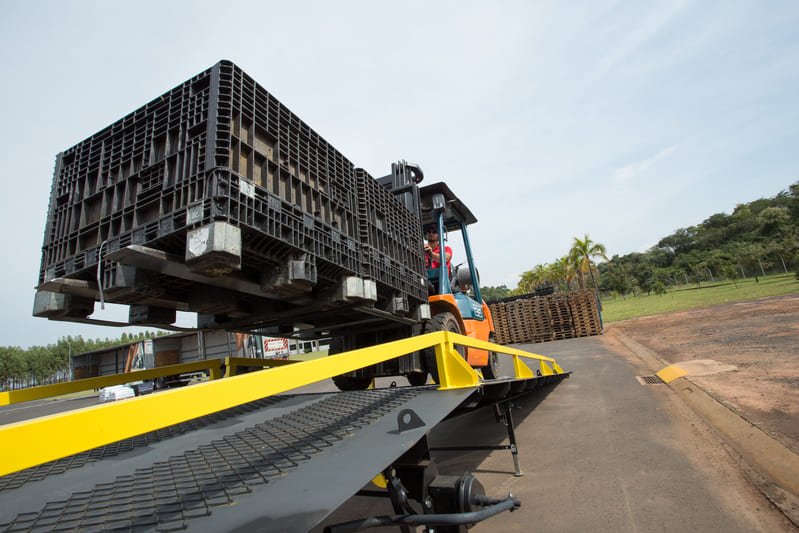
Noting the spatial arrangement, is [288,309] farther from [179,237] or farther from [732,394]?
[732,394]

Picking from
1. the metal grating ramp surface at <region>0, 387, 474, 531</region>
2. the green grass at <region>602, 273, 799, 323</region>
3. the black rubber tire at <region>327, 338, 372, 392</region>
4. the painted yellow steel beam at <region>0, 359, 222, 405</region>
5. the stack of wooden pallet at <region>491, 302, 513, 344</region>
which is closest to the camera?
the metal grating ramp surface at <region>0, 387, 474, 531</region>

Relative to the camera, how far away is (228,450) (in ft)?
6.39

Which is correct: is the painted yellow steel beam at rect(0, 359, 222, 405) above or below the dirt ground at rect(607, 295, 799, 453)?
above

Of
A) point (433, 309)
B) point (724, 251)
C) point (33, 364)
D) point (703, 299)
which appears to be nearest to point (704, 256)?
point (724, 251)

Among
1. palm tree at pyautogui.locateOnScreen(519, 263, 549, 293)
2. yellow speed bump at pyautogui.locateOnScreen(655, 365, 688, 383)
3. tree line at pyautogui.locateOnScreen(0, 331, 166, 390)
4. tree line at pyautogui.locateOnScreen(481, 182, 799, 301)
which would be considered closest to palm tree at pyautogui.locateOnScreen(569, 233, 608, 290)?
tree line at pyautogui.locateOnScreen(481, 182, 799, 301)

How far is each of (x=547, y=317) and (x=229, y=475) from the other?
2060 cm

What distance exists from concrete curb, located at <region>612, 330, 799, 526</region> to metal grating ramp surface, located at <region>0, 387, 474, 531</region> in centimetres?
244

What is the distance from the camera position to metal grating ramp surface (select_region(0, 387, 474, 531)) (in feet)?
4.17

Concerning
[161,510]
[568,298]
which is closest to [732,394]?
[161,510]

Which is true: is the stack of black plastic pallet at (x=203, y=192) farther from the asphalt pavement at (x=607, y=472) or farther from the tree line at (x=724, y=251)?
the tree line at (x=724, y=251)

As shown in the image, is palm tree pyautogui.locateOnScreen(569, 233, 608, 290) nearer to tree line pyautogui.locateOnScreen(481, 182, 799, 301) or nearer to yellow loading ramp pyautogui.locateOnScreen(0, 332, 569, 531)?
tree line pyautogui.locateOnScreen(481, 182, 799, 301)

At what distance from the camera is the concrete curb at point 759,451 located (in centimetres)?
282

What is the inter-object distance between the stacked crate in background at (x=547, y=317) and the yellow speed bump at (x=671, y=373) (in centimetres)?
1172

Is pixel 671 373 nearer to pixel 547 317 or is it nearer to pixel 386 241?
pixel 386 241
